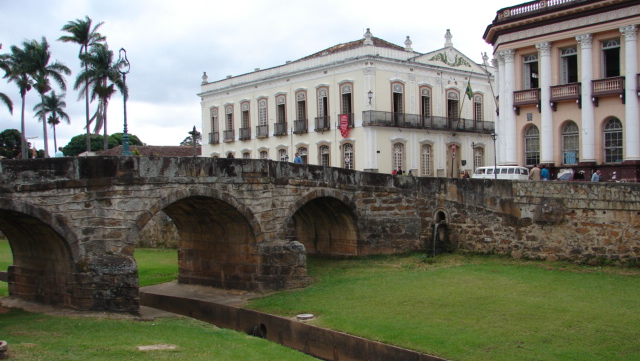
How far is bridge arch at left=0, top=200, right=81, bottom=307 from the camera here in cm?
1662

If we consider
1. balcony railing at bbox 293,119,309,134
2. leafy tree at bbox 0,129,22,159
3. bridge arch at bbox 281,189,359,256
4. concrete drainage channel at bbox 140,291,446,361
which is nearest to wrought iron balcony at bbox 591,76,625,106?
bridge arch at bbox 281,189,359,256

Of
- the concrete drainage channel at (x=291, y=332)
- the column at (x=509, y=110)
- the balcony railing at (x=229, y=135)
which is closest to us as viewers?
the concrete drainage channel at (x=291, y=332)

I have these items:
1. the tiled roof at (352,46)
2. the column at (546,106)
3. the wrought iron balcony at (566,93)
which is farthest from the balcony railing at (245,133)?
the wrought iron balcony at (566,93)

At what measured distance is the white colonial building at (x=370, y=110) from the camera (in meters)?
39.8

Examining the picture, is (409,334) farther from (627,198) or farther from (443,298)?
(627,198)

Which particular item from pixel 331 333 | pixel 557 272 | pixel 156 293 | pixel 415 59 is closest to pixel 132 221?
pixel 156 293

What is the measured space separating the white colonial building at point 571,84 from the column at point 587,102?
36 millimetres

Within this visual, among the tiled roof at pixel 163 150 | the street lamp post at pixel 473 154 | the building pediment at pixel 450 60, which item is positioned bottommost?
the street lamp post at pixel 473 154

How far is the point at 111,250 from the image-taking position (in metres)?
17.7

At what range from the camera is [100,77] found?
4556 cm

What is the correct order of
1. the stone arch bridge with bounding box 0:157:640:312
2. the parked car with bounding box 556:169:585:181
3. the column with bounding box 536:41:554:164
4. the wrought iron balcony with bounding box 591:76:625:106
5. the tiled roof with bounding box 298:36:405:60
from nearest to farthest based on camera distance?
the stone arch bridge with bounding box 0:157:640:312 → the parked car with bounding box 556:169:585:181 → the wrought iron balcony with bounding box 591:76:625:106 → the column with bounding box 536:41:554:164 → the tiled roof with bounding box 298:36:405:60

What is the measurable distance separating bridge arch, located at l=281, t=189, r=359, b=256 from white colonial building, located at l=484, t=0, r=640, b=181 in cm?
938

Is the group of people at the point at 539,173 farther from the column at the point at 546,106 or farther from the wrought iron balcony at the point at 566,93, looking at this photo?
the wrought iron balcony at the point at 566,93

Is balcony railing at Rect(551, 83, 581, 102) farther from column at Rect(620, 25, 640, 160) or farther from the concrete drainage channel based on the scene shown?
the concrete drainage channel
